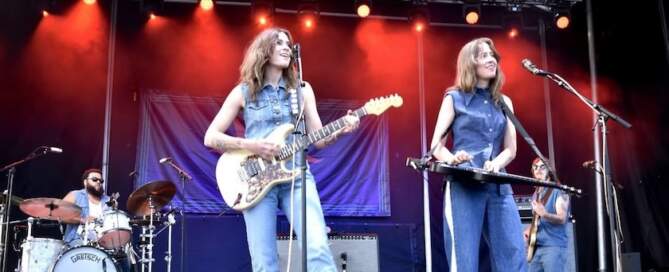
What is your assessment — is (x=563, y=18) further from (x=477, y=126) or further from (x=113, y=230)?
(x=113, y=230)

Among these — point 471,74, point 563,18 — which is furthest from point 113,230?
point 563,18

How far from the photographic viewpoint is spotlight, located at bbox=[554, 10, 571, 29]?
10539 mm

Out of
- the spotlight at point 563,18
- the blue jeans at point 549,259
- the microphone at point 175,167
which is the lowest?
the blue jeans at point 549,259

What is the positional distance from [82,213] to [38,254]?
34.9 inches

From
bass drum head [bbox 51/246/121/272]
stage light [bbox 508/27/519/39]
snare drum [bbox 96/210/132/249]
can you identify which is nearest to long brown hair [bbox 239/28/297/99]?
bass drum head [bbox 51/246/121/272]

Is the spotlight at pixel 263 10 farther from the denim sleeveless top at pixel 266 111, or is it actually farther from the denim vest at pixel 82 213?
the denim sleeveless top at pixel 266 111

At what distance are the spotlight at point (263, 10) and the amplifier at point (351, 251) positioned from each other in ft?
11.8

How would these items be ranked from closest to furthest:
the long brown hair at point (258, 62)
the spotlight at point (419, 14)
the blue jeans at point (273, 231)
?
the blue jeans at point (273, 231) → the long brown hair at point (258, 62) → the spotlight at point (419, 14)

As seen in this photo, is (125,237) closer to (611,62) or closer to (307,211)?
(307,211)

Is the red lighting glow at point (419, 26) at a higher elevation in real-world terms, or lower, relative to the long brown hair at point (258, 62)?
higher

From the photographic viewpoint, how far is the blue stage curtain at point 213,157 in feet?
32.7

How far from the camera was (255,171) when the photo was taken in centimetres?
416

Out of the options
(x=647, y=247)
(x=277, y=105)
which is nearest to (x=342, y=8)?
(x=647, y=247)

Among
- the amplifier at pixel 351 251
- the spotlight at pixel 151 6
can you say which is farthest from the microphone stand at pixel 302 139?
the spotlight at pixel 151 6
